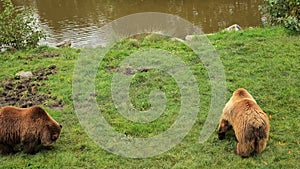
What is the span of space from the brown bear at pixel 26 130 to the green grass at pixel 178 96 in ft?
0.58

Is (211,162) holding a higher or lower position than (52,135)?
lower

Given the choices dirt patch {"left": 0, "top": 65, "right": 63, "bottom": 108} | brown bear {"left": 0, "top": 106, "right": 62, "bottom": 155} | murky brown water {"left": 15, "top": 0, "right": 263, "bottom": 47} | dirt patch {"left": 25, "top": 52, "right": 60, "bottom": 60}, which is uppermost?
brown bear {"left": 0, "top": 106, "right": 62, "bottom": 155}

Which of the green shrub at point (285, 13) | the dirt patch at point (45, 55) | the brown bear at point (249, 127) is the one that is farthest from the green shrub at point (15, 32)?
the brown bear at point (249, 127)

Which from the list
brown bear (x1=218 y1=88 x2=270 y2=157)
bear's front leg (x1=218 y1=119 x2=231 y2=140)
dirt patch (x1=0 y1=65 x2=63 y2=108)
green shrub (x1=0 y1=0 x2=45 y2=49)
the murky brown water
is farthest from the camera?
the murky brown water

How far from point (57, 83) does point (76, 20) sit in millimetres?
8740

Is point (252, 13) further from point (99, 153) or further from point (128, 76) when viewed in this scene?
point (99, 153)

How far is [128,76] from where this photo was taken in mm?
8297

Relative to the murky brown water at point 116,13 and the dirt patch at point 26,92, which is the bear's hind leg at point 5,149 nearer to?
the dirt patch at point 26,92

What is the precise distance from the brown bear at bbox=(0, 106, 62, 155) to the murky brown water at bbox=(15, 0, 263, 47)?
300 inches

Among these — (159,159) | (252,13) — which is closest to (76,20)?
(252,13)

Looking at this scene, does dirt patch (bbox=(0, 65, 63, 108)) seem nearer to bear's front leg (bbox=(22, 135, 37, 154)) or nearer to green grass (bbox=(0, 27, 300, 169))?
green grass (bbox=(0, 27, 300, 169))

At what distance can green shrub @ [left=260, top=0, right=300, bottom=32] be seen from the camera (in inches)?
408

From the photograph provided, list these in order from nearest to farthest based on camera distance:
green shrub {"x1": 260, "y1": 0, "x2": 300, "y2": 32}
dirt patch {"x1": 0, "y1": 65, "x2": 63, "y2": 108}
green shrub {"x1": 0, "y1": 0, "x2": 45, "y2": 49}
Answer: dirt patch {"x1": 0, "y1": 65, "x2": 63, "y2": 108}
green shrub {"x1": 260, "y1": 0, "x2": 300, "y2": 32}
green shrub {"x1": 0, "y1": 0, "x2": 45, "y2": 49}

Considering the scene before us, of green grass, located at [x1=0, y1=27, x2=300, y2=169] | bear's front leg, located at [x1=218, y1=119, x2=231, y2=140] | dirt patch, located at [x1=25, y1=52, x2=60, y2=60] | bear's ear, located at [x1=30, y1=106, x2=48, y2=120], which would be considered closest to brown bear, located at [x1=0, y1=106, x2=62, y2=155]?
bear's ear, located at [x1=30, y1=106, x2=48, y2=120]
